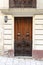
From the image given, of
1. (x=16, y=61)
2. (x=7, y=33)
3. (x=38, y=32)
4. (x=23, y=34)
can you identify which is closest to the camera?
(x=16, y=61)

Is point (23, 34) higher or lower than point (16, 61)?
higher

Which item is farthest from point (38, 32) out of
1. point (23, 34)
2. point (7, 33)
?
point (7, 33)

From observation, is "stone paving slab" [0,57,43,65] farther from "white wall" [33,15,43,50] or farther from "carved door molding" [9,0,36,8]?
"carved door molding" [9,0,36,8]

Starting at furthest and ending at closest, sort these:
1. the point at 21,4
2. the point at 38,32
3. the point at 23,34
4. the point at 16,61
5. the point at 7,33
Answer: the point at 23,34 < the point at 21,4 < the point at 7,33 < the point at 38,32 < the point at 16,61

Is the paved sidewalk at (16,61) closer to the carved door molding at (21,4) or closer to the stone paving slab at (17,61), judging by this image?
the stone paving slab at (17,61)

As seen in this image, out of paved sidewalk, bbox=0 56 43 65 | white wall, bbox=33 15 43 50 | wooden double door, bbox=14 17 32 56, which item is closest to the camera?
paved sidewalk, bbox=0 56 43 65

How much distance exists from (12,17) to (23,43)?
181 cm

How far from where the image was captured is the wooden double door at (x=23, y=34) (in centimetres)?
1330

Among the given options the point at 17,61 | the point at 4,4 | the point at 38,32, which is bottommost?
the point at 17,61

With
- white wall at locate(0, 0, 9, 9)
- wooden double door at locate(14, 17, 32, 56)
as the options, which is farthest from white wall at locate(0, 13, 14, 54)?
white wall at locate(0, 0, 9, 9)

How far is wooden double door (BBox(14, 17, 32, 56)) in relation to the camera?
13297 millimetres

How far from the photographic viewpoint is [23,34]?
13.3 m

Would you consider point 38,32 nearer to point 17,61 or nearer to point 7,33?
point 7,33

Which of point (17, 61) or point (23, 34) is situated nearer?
point (17, 61)
